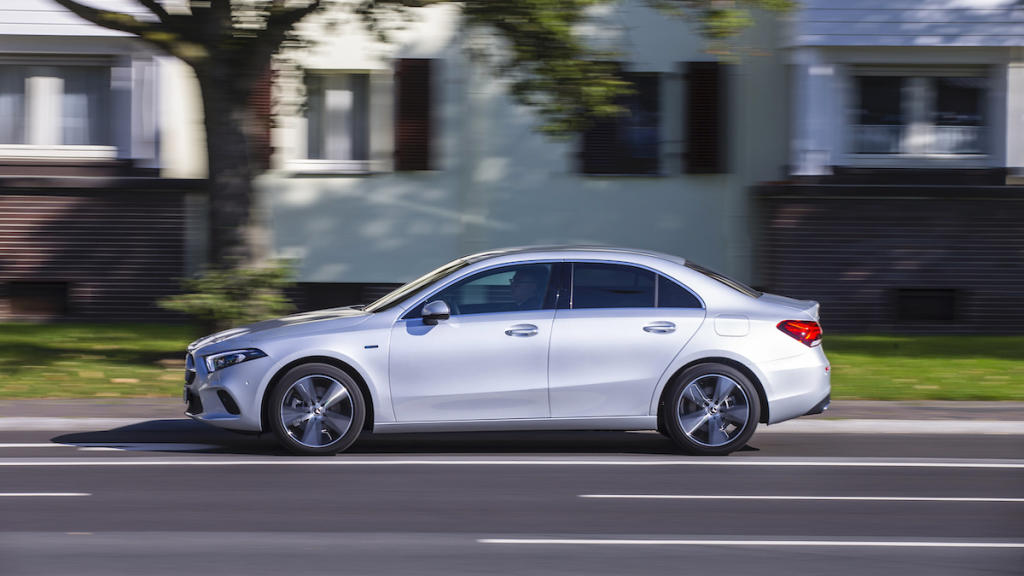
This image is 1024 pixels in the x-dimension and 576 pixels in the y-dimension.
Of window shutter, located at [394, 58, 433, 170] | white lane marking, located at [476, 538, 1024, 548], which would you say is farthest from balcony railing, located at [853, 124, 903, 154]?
white lane marking, located at [476, 538, 1024, 548]

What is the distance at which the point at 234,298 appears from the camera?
12.6m

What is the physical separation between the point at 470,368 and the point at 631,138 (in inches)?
411

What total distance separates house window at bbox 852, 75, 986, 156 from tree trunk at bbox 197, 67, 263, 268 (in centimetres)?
957

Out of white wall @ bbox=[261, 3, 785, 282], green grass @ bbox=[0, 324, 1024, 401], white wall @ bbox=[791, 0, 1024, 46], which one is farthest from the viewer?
white wall @ bbox=[261, 3, 785, 282]

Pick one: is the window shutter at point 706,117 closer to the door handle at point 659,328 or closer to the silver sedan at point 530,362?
the silver sedan at point 530,362

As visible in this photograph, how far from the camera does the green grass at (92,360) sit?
1171 cm

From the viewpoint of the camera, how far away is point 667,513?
686 centimetres

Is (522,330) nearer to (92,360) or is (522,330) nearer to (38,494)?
(38,494)

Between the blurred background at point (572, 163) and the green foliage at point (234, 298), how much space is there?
484cm

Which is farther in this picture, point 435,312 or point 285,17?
point 285,17

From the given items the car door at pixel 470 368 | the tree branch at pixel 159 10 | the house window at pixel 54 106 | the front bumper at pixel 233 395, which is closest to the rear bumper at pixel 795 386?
the car door at pixel 470 368

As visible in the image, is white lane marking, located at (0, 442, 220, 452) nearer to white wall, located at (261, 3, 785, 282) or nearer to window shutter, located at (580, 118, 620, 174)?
white wall, located at (261, 3, 785, 282)

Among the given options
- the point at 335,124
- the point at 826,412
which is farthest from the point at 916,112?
the point at 826,412

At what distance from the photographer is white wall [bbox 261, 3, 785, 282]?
1827 centimetres
